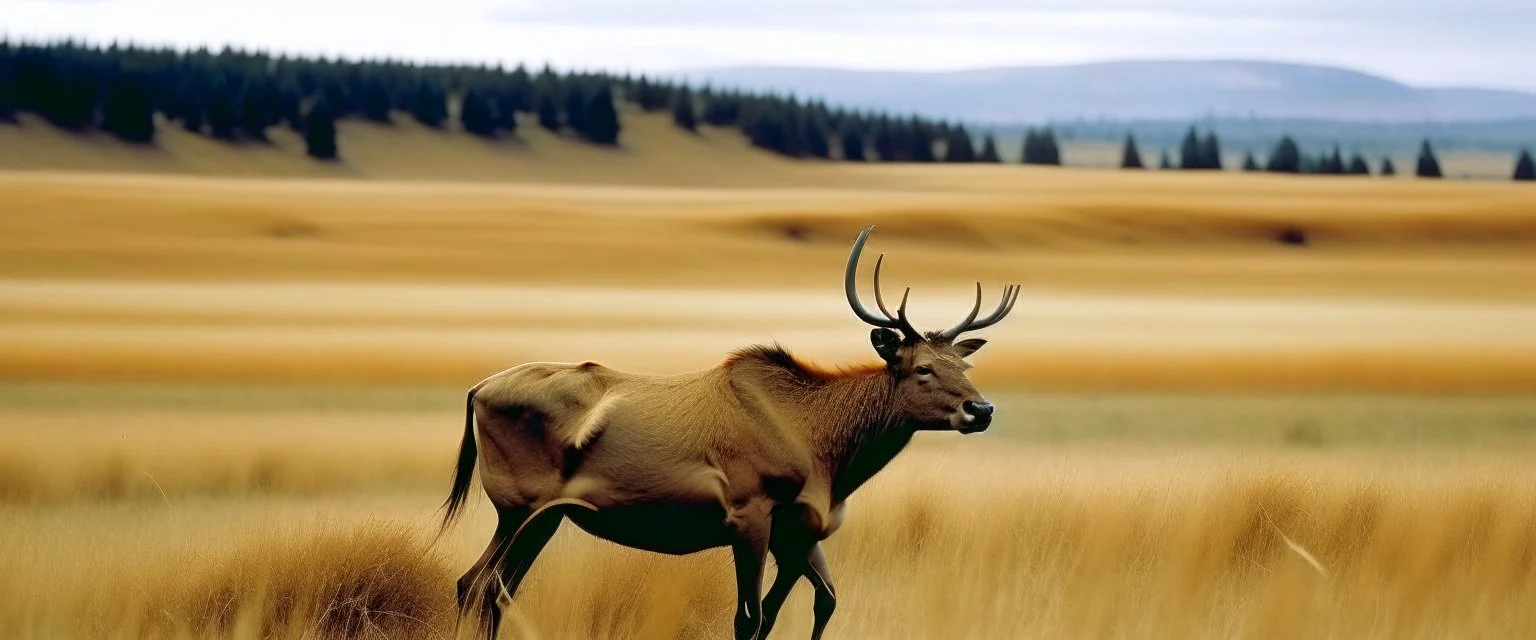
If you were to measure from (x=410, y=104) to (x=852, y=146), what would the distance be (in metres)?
32.6

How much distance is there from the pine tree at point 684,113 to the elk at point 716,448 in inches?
5147

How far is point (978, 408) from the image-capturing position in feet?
25.0

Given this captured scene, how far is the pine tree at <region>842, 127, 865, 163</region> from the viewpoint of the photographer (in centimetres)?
13912

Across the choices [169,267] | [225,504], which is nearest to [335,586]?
[225,504]

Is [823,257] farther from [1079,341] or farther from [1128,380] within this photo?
[1128,380]

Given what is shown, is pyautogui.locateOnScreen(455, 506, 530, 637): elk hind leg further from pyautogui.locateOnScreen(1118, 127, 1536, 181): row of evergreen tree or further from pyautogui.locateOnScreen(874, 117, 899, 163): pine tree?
pyautogui.locateOnScreen(874, 117, 899, 163): pine tree

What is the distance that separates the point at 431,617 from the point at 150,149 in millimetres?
107677

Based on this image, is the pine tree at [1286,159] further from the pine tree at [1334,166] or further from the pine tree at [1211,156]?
the pine tree at [1211,156]

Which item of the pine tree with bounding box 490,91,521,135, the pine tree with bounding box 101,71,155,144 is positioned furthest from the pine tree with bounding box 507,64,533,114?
the pine tree with bounding box 101,71,155,144

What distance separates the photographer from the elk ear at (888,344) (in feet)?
25.6

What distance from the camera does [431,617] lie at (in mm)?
9227

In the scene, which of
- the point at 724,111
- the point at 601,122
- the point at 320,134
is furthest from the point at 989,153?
the point at 320,134

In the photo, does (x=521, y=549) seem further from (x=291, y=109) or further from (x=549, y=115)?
(x=549, y=115)

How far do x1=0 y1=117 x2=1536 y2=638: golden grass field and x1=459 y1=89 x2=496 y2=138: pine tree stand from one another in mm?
54160
